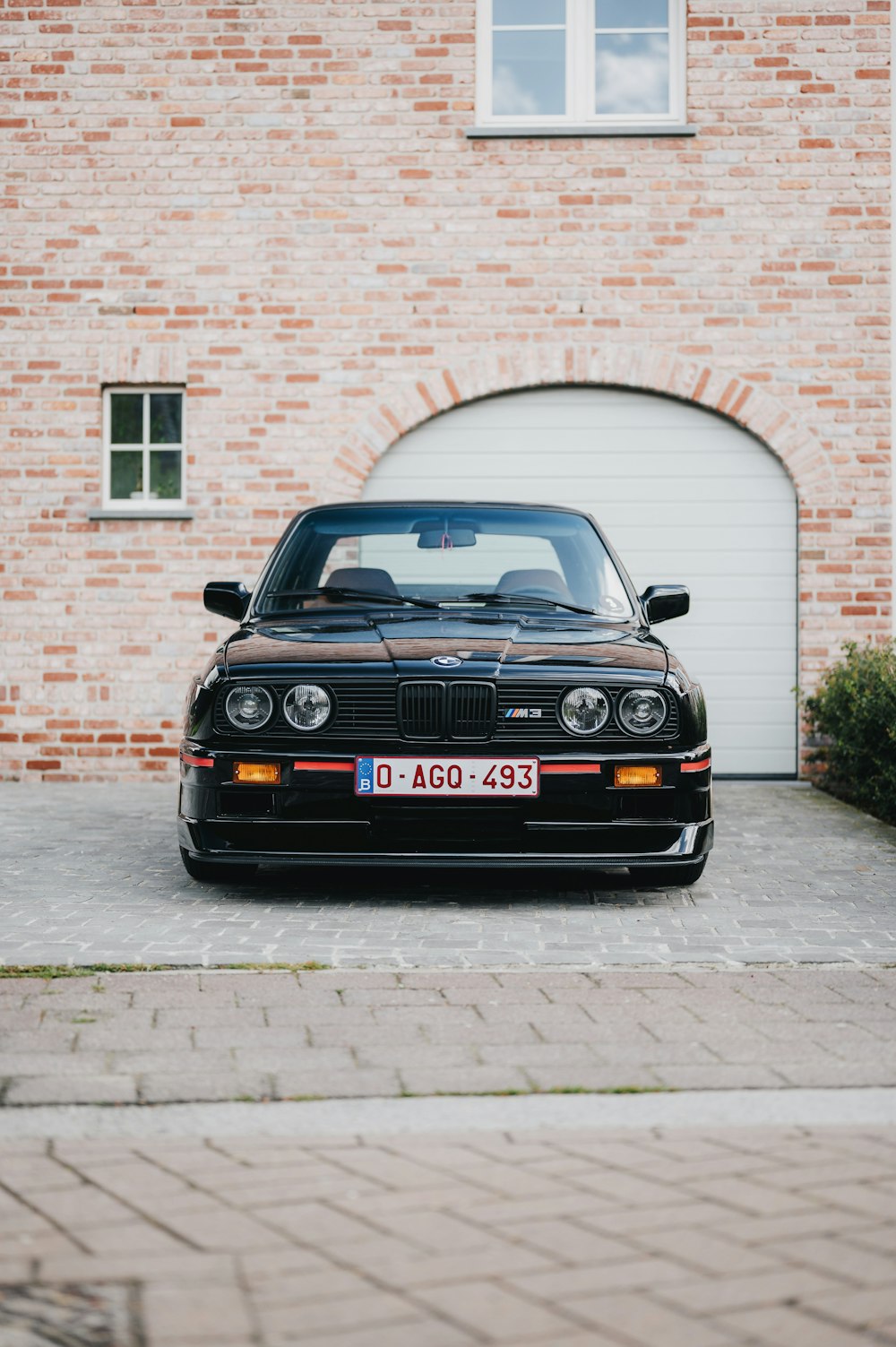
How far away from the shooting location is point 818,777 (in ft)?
33.9

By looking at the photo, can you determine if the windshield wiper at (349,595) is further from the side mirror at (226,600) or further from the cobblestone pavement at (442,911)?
the cobblestone pavement at (442,911)

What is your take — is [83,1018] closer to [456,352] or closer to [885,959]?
[885,959]

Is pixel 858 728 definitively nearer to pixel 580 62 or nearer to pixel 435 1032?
pixel 580 62

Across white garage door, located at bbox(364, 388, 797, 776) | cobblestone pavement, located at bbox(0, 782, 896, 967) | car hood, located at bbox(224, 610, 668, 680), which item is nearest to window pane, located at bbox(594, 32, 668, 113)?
white garage door, located at bbox(364, 388, 797, 776)

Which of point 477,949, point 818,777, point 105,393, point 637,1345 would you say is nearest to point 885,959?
point 477,949

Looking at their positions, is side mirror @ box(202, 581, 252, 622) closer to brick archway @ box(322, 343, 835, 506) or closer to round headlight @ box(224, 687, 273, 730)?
round headlight @ box(224, 687, 273, 730)

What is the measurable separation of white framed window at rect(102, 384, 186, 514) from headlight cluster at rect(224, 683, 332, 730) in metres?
5.31

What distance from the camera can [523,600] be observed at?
21.5ft

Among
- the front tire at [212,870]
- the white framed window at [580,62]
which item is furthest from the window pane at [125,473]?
the front tire at [212,870]

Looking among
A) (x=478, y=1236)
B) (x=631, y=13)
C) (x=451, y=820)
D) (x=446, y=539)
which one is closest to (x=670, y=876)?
(x=451, y=820)

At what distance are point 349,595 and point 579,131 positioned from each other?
5333mm

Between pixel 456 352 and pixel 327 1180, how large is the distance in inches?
326

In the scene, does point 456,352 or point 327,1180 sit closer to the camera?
point 327,1180

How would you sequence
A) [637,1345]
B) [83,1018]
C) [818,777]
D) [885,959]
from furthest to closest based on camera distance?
[818,777], [885,959], [83,1018], [637,1345]
